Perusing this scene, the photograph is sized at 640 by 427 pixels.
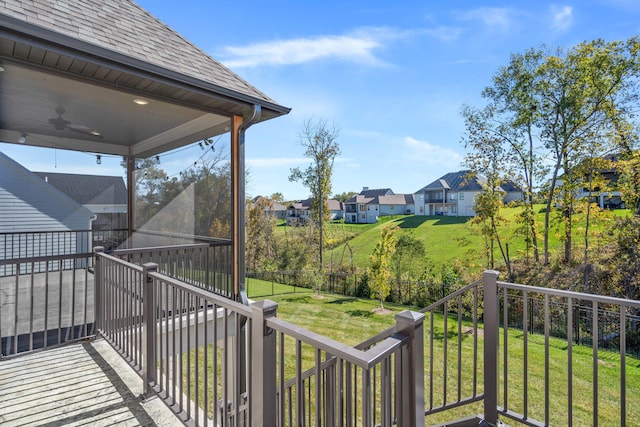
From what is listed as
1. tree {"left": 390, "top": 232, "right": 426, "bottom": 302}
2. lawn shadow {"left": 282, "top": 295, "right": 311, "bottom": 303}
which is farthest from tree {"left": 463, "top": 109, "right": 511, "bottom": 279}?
lawn shadow {"left": 282, "top": 295, "right": 311, "bottom": 303}

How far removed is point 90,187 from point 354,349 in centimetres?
593

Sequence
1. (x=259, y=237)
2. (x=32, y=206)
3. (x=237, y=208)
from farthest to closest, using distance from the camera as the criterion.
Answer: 1. (x=259, y=237)
2. (x=237, y=208)
3. (x=32, y=206)

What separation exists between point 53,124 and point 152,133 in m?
1.38

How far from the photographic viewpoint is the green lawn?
5137mm

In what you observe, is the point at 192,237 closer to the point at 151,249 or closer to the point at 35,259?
the point at 151,249

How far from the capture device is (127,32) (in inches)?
152

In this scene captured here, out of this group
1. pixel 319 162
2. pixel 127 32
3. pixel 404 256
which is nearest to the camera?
pixel 127 32

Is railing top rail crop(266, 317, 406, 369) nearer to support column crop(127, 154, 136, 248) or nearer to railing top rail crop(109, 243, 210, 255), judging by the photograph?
railing top rail crop(109, 243, 210, 255)

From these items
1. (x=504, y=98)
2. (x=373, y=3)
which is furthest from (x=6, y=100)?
(x=504, y=98)

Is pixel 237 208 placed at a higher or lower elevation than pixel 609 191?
lower

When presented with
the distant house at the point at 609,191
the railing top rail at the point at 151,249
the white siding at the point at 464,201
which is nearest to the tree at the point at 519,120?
the distant house at the point at 609,191

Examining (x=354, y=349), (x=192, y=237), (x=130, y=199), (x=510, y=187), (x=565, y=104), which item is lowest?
(x=354, y=349)

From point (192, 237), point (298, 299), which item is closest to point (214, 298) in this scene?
point (192, 237)

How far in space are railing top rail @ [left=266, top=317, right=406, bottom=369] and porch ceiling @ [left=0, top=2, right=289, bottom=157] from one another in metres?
3.33
